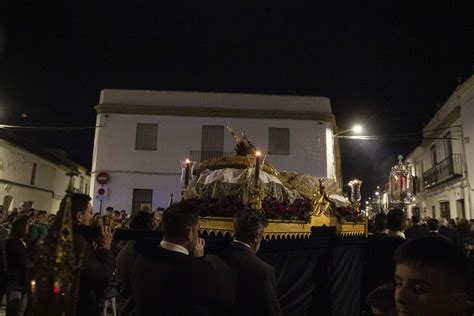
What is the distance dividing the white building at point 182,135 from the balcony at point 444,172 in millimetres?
6253

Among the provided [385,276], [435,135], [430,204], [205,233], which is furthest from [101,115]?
[430,204]

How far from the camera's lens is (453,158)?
2011 centimetres

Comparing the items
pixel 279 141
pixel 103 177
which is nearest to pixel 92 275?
pixel 103 177

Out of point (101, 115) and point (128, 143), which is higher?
point (101, 115)

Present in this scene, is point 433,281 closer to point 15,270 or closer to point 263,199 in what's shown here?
point 263,199

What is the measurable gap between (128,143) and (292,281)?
16.7 metres

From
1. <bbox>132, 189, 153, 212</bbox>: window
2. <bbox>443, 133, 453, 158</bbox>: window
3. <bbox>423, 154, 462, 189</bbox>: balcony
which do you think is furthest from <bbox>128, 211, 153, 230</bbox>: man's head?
<bbox>443, 133, 453, 158</bbox>: window

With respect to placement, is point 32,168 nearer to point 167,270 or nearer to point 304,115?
point 304,115

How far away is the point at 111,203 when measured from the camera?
18938 millimetres

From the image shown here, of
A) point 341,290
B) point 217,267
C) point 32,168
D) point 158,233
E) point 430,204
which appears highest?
point 32,168

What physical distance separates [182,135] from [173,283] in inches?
721

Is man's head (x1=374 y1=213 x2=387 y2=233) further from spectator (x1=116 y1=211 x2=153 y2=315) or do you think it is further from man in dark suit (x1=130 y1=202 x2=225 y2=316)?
man in dark suit (x1=130 y1=202 x2=225 y2=316)

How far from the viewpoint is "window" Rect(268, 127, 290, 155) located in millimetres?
20953

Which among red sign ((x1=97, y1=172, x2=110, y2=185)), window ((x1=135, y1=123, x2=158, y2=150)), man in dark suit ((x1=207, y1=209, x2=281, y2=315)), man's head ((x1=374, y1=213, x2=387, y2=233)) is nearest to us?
man in dark suit ((x1=207, y1=209, x2=281, y2=315))
